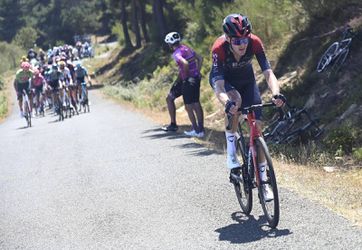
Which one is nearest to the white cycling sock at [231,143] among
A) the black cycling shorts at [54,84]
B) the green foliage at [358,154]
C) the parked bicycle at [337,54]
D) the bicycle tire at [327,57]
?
the green foliage at [358,154]

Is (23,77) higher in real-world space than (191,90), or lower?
higher

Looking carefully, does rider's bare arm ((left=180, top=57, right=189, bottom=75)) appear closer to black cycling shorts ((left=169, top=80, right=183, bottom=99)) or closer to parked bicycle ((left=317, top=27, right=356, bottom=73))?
black cycling shorts ((left=169, top=80, right=183, bottom=99))

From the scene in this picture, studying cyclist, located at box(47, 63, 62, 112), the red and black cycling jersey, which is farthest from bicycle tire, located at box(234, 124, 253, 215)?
cyclist, located at box(47, 63, 62, 112)

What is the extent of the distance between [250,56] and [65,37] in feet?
306

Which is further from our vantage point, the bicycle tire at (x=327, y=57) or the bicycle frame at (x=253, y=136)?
the bicycle tire at (x=327, y=57)

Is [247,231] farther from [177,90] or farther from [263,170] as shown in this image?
[177,90]

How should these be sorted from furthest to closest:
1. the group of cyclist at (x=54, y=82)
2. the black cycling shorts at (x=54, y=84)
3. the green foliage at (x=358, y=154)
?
the black cycling shorts at (x=54, y=84), the group of cyclist at (x=54, y=82), the green foliage at (x=358, y=154)

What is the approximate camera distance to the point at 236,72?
6797mm

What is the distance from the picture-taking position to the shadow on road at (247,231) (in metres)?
5.97

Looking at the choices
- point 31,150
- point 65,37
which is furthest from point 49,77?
point 65,37

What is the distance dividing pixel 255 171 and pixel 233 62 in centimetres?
127

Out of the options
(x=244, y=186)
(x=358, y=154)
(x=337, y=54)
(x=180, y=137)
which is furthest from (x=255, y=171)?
(x=337, y=54)

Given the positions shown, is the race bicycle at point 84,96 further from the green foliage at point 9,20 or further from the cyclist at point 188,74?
the green foliage at point 9,20

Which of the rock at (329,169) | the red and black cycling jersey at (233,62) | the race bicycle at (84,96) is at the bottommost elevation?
the rock at (329,169)
